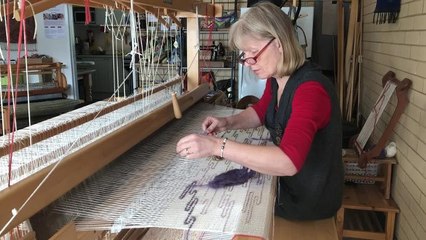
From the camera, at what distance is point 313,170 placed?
1.38m

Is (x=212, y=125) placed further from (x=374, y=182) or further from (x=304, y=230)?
(x=374, y=182)

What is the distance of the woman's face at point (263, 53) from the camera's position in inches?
49.6

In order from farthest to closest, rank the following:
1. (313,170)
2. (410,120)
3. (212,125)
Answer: (410,120), (212,125), (313,170)

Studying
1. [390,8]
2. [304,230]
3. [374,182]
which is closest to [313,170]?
[304,230]

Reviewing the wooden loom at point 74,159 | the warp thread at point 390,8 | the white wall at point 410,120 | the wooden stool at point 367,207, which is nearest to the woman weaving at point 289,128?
the wooden loom at point 74,159

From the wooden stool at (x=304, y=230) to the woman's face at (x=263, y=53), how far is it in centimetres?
57

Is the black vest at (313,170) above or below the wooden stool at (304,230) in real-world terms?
above

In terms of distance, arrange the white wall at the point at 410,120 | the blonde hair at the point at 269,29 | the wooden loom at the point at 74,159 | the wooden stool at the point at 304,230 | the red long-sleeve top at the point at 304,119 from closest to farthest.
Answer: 1. the wooden loom at the point at 74,159
2. the red long-sleeve top at the point at 304,119
3. the blonde hair at the point at 269,29
4. the wooden stool at the point at 304,230
5. the white wall at the point at 410,120

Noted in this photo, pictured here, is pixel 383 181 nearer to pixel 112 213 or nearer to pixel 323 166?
pixel 323 166

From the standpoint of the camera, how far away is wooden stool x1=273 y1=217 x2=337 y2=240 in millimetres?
1399

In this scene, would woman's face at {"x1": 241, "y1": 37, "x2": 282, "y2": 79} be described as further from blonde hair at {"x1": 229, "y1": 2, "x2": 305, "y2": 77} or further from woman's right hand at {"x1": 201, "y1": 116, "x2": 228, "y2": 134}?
woman's right hand at {"x1": 201, "y1": 116, "x2": 228, "y2": 134}

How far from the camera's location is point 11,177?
0.80 meters

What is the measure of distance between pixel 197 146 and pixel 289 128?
0.26 metres

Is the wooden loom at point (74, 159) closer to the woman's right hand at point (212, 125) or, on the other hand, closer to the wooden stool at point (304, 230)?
the woman's right hand at point (212, 125)
